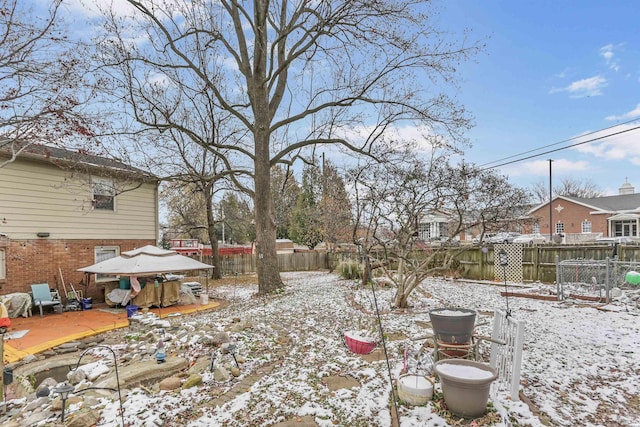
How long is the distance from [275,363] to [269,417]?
1.42 metres

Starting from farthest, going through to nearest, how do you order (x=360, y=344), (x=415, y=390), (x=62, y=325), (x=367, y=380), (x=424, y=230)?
1. (x=424, y=230)
2. (x=62, y=325)
3. (x=360, y=344)
4. (x=367, y=380)
5. (x=415, y=390)

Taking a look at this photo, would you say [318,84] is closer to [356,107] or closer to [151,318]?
[356,107]

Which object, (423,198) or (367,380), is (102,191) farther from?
(367,380)

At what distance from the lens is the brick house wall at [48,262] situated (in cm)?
902

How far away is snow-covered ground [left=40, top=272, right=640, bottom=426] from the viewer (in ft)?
10.8

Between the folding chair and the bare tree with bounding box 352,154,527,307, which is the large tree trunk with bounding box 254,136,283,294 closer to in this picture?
the bare tree with bounding box 352,154,527,307

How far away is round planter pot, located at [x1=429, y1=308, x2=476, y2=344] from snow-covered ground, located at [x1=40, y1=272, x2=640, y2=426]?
69cm

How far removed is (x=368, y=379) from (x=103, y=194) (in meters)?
10.5

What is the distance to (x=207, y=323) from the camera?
6.91 m

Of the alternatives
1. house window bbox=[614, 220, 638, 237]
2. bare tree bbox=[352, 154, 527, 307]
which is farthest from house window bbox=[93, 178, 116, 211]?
house window bbox=[614, 220, 638, 237]

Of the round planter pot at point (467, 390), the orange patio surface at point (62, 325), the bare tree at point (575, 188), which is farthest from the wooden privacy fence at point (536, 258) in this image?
the bare tree at point (575, 188)

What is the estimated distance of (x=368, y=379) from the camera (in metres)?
4.05

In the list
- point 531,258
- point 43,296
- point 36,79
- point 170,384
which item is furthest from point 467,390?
point 531,258

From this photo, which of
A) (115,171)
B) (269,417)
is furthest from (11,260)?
(269,417)
